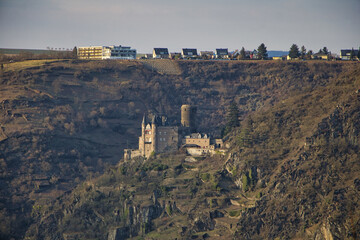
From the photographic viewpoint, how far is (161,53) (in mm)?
176500

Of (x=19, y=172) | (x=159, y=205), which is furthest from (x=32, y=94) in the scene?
(x=159, y=205)

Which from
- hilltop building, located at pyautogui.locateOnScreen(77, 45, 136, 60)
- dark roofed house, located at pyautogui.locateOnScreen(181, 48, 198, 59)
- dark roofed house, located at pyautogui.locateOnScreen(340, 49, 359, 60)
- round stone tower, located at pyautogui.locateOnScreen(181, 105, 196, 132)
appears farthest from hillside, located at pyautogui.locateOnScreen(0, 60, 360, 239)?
dark roofed house, located at pyautogui.locateOnScreen(181, 48, 198, 59)

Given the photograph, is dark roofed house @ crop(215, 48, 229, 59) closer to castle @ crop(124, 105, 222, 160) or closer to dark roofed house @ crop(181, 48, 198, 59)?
dark roofed house @ crop(181, 48, 198, 59)

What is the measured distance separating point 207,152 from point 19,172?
30.5 meters

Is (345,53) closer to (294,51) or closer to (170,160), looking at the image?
(294,51)

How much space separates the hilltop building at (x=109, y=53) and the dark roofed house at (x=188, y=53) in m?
9.66

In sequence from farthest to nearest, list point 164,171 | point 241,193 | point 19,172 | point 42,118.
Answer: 1. point 42,118
2. point 19,172
3. point 164,171
4. point 241,193

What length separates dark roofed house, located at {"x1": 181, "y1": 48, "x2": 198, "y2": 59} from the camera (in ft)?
578

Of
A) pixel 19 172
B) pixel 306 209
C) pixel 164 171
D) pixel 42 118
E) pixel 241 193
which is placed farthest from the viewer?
pixel 42 118

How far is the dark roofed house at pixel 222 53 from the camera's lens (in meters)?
177

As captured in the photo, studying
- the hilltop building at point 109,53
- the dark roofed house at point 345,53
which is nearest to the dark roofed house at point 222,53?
the hilltop building at point 109,53

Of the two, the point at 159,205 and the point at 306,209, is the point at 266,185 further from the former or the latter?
the point at 159,205

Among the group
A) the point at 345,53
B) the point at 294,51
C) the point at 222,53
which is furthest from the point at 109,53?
the point at 345,53

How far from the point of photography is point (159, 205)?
117 m
